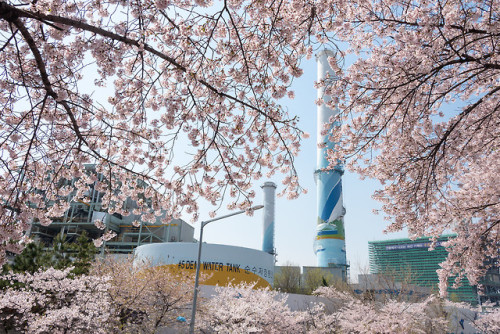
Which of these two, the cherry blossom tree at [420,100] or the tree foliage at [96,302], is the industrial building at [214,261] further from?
the cherry blossom tree at [420,100]

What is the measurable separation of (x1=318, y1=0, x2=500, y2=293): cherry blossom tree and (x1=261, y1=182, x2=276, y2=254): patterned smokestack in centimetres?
4233

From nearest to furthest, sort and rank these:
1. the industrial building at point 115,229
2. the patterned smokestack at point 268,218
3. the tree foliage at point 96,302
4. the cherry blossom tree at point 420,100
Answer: the cherry blossom tree at point 420,100
the tree foliage at point 96,302
the industrial building at point 115,229
the patterned smokestack at point 268,218

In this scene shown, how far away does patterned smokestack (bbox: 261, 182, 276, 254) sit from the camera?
167 feet

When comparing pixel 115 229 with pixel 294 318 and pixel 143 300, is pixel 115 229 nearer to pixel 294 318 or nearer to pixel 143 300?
pixel 143 300

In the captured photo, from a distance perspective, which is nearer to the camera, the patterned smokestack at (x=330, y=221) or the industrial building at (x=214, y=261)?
the industrial building at (x=214, y=261)

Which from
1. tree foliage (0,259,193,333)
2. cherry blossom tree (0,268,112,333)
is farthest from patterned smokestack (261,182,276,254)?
cherry blossom tree (0,268,112,333)

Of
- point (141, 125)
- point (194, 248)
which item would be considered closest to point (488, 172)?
point (141, 125)

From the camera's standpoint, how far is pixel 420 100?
7.07m

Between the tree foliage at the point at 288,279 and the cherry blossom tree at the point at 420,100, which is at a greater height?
the cherry blossom tree at the point at 420,100

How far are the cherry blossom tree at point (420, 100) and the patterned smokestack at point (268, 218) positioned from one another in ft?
139

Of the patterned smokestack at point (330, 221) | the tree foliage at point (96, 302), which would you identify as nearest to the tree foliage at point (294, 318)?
the tree foliage at point (96, 302)

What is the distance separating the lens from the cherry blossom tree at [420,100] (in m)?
5.66

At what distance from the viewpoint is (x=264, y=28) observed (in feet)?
17.3

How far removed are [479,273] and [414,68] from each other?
8.32 meters
